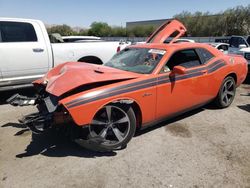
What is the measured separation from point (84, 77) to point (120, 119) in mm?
801

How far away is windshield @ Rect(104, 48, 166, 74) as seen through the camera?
4.21 meters

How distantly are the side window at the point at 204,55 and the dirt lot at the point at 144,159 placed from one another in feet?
4.07

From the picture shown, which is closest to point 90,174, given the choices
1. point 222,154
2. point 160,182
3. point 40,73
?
point 160,182

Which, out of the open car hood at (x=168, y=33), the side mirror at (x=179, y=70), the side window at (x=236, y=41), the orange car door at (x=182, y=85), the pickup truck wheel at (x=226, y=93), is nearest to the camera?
the side mirror at (x=179, y=70)

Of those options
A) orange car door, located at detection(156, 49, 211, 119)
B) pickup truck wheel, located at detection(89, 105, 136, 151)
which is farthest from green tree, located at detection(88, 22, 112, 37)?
pickup truck wheel, located at detection(89, 105, 136, 151)

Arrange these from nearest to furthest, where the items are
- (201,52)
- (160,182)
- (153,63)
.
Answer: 1. (160,182)
2. (153,63)
3. (201,52)

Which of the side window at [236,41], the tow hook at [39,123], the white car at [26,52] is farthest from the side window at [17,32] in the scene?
the side window at [236,41]

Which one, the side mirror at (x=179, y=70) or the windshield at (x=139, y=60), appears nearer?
the side mirror at (x=179, y=70)

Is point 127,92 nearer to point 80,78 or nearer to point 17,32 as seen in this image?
point 80,78

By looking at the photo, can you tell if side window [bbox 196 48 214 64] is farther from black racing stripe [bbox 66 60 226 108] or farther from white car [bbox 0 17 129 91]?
white car [bbox 0 17 129 91]

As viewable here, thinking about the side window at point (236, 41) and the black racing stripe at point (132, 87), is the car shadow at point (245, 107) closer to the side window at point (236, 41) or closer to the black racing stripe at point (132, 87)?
the black racing stripe at point (132, 87)

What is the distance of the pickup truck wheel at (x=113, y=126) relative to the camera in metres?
3.54

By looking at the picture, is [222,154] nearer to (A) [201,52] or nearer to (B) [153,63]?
(B) [153,63]

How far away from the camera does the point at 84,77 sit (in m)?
3.62
